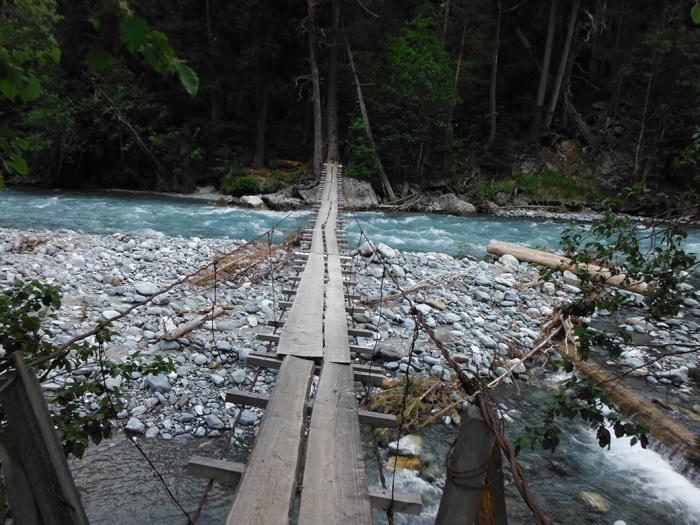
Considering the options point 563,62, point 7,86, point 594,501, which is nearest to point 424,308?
point 594,501

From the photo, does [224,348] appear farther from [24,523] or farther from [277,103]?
[277,103]

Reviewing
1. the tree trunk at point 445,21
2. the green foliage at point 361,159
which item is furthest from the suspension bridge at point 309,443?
the tree trunk at point 445,21

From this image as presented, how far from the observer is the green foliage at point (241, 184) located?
656 inches

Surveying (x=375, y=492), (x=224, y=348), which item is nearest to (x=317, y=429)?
(x=375, y=492)

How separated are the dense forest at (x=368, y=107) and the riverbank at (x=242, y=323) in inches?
418

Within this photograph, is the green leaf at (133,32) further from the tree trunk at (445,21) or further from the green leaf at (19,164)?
the tree trunk at (445,21)

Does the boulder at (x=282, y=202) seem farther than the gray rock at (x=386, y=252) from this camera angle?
Yes

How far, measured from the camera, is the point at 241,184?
54.6 feet

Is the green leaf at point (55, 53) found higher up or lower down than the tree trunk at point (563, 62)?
lower down

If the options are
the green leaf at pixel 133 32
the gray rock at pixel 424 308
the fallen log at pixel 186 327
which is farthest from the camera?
the gray rock at pixel 424 308

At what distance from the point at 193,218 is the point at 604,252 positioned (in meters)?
11.3

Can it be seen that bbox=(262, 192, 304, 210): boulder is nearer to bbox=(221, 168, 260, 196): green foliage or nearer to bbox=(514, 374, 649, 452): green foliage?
bbox=(221, 168, 260, 196): green foliage

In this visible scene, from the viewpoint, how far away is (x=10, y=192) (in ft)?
47.2

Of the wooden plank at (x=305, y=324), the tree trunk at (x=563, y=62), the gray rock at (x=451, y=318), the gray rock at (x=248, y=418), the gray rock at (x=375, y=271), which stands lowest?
the gray rock at (x=248, y=418)
